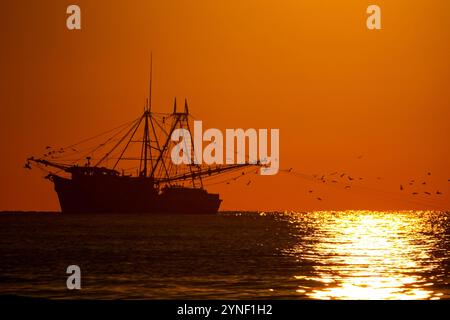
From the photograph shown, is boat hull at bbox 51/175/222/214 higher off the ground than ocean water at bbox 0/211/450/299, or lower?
lower

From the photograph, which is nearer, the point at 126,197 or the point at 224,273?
the point at 224,273

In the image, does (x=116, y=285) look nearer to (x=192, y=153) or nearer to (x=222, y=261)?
(x=222, y=261)

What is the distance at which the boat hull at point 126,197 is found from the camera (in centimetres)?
17338

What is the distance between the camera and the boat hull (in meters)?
173

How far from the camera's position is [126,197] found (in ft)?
596

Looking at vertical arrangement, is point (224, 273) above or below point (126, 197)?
above

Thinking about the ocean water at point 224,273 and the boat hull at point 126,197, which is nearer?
the ocean water at point 224,273

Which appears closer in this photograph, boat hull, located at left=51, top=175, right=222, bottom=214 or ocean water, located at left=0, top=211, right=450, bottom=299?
ocean water, located at left=0, top=211, right=450, bottom=299
